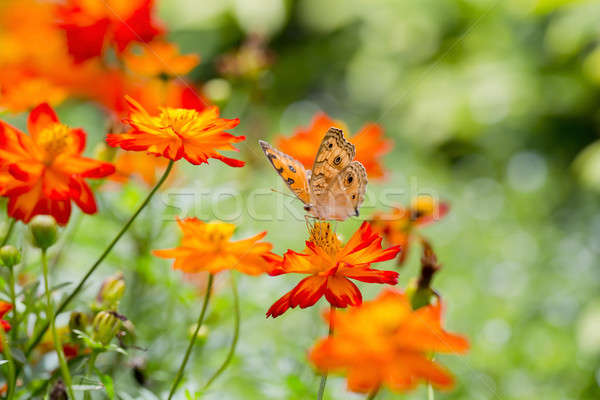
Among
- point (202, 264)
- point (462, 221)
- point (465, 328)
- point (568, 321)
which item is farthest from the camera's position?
point (462, 221)

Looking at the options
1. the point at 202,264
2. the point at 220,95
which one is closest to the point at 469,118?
the point at 220,95

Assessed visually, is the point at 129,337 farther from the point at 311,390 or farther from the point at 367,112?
the point at 367,112

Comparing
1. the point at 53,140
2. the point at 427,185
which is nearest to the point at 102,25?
the point at 53,140

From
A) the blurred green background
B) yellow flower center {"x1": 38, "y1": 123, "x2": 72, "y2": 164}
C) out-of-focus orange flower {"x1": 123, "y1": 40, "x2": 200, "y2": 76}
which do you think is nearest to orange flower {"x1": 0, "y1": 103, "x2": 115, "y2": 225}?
yellow flower center {"x1": 38, "y1": 123, "x2": 72, "y2": 164}

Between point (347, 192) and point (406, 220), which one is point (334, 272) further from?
point (406, 220)

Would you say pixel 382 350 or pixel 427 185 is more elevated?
pixel 427 185

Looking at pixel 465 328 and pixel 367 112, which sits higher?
pixel 367 112

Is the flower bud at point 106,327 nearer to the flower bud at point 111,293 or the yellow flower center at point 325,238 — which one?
the flower bud at point 111,293
